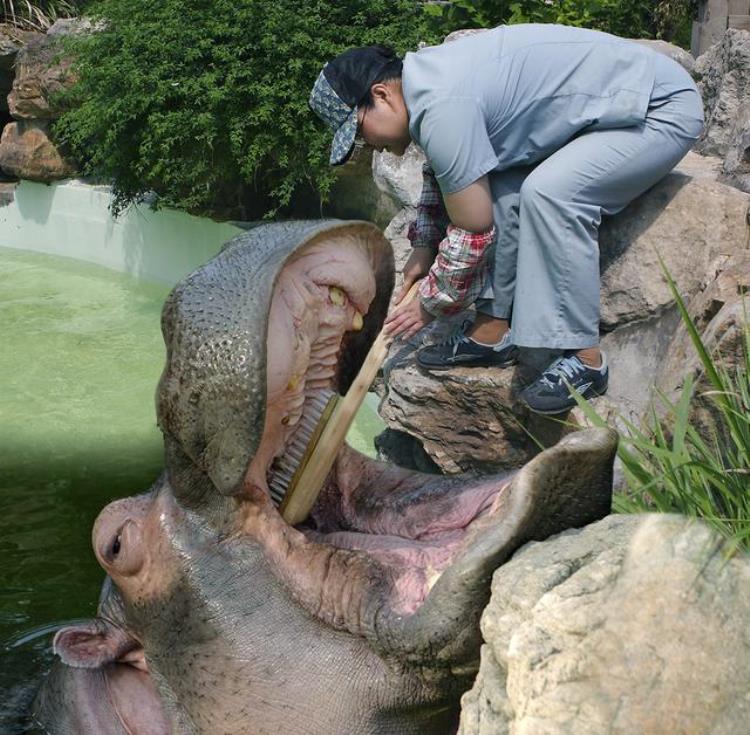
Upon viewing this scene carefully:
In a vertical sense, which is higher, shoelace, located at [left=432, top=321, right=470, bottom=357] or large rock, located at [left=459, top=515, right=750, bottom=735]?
large rock, located at [left=459, top=515, right=750, bottom=735]

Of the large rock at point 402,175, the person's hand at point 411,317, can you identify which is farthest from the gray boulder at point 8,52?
the person's hand at point 411,317

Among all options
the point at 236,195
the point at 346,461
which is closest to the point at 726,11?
the point at 236,195

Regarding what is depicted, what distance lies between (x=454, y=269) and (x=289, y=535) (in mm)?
2031

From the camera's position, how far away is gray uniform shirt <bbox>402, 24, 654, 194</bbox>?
146 inches

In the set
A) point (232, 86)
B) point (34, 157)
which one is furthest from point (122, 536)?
point (34, 157)

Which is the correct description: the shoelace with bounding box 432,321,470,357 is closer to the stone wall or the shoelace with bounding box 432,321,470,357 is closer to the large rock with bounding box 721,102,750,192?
the large rock with bounding box 721,102,750,192

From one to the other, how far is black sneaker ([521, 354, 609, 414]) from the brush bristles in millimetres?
1685

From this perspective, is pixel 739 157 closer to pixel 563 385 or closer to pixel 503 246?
pixel 503 246

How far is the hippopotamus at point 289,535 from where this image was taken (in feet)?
5.92

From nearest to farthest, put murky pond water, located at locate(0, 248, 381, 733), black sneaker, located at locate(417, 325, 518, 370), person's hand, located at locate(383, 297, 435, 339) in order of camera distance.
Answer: murky pond water, located at locate(0, 248, 381, 733)
person's hand, located at locate(383, 297, 435, 339)
black sneaker, located at locate(417, 325, 518, 370)

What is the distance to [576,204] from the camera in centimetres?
392

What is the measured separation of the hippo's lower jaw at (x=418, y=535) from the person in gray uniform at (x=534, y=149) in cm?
152

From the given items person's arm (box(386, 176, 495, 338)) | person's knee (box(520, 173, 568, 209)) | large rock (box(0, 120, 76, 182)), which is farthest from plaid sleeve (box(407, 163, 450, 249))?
large rock (box(0, 120, 76, 182))

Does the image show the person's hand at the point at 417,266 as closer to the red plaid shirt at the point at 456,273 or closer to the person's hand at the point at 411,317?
the red plaid shirt at the point at 456,273
